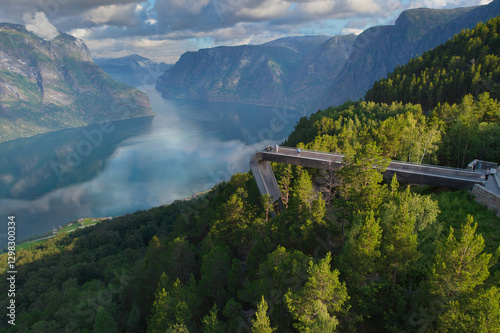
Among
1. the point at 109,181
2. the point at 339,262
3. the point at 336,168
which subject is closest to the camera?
the point at 339,262

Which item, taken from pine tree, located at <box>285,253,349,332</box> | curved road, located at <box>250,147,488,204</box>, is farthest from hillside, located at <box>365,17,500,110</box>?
pine tree, located at <box>285,253,349,332</box>

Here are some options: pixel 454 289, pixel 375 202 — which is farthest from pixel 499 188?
pixel 454 289

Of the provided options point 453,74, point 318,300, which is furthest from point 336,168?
point 453,74

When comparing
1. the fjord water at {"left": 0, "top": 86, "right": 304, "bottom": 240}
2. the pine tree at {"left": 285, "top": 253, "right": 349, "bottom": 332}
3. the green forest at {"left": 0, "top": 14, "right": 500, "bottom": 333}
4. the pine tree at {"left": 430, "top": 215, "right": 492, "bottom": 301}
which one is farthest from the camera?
the fjord water at {"left": 0, "top": 86, "right": 304, "bottom": 240}

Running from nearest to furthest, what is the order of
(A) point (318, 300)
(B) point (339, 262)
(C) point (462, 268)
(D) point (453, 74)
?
(C) point (462, 268) → (A) point (318, 300) → (B) point (339, 262) → (D) point (453, 74)

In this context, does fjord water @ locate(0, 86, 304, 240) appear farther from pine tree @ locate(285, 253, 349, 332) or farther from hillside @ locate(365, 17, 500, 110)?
pine tree @ locate(285, 253, 349, 332)

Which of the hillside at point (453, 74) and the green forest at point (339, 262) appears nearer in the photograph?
the green forest at point (339, 262)

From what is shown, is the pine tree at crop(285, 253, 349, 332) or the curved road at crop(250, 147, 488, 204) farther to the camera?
the curved road at crop(250, 147, 488, 204)

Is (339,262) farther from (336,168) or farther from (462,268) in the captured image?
(336,168)

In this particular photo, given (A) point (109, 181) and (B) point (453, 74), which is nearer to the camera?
(B) point (453, 74)

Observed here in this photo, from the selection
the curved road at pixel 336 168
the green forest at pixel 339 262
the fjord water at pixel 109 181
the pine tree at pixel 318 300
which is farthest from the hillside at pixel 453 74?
the fjord water at pixel 109 181

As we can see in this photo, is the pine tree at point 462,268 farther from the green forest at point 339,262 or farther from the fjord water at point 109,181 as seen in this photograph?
the fjord water at point 109,181
